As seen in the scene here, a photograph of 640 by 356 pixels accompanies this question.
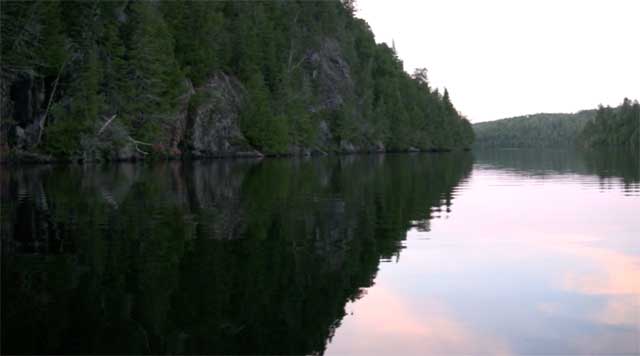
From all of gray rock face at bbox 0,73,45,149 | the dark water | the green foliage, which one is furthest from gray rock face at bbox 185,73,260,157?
the dark water

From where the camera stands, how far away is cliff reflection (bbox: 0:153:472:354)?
9.27 m

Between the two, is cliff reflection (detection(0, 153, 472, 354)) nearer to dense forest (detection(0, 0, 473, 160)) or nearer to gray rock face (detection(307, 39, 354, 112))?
dense forest (detection(0, 0, 473, 160))

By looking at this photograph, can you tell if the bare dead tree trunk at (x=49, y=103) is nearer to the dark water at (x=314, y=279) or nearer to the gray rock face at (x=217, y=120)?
the gray rock face at (x=217, y=120)

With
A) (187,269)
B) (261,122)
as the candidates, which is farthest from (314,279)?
(261,122)

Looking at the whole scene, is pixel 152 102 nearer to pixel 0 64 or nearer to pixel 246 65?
pixel 0 64

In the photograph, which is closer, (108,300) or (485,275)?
(108,300)

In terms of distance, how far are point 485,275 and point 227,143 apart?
238 ft

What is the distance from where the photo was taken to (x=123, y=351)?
28.3 ft

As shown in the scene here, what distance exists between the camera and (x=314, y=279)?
1256cm

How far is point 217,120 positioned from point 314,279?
7074cm

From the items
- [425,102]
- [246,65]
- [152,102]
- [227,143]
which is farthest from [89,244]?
[425,102]

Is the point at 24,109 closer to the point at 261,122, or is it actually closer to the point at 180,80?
the point at 180,80

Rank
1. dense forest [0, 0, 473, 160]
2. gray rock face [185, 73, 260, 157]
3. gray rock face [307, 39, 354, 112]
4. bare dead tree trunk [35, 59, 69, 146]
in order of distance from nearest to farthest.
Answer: dense forest [0, 0, 473, 160] → bare dead tree trunk [35, 59, 69, 146] → gray rock face [185, 73, 260, 157] → gray rock face [307, 39, 354, 112]

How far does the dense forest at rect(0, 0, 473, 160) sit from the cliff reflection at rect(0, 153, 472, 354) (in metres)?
33.1
